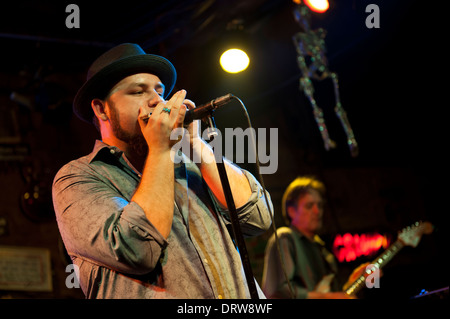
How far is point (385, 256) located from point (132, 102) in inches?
173

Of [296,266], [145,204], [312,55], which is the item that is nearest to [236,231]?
[145,204]

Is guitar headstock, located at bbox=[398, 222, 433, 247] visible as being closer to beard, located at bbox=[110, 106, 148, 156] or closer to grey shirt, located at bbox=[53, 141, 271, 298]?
grey shirt, located at bbox=[53, 141, 271, 298]

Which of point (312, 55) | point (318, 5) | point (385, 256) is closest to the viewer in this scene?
point (318, 5)

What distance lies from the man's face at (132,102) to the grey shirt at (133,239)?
3.7 inches

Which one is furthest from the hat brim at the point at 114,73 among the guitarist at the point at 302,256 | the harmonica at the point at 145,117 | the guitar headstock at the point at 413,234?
the guitar headstock at the point at 413,234

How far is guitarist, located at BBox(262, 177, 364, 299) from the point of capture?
427 centimetres

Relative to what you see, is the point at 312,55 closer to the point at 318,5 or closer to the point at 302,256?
the point at 318,5

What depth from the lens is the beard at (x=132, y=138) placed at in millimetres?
1979

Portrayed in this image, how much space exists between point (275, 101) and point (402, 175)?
2756mm

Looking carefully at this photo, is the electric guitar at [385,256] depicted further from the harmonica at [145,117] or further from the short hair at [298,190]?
the harmonica at [145,117]

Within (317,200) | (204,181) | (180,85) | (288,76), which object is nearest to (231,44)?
(180,85)

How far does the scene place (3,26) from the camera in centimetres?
433

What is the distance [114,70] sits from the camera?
2.10 meters
